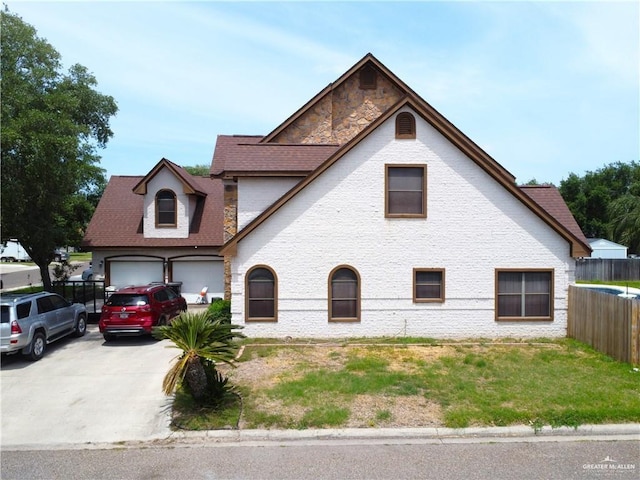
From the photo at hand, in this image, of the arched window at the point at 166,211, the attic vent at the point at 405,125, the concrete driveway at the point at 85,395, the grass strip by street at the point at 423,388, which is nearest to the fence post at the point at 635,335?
the grass strip by street at the point at 423,388

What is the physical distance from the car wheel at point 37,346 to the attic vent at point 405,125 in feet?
40.5

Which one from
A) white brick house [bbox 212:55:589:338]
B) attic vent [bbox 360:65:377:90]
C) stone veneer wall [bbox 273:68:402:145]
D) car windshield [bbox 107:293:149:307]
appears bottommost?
car windshield [bbox 107:293:149:307]

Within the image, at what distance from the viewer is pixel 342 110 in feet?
60.6

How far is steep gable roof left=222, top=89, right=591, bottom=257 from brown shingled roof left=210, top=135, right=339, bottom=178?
2.11 metres

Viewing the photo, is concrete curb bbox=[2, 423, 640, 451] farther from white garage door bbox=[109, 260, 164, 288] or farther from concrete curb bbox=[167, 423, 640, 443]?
white garage door bbox=[109, 260, 164, 288]

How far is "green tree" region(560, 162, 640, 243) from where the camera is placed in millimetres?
64312

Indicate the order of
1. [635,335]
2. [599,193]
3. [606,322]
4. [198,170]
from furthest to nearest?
[198,170] < [599,193] < [606,322] < [635,335]

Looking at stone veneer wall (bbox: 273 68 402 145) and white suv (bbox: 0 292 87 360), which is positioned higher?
stone veneer wall (bbox: 273 68 402 145)

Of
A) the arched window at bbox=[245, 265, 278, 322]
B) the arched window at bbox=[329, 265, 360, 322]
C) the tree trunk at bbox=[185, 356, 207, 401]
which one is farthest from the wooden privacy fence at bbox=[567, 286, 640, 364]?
the tree trunk at bbox=[185, 356, 207, 401]

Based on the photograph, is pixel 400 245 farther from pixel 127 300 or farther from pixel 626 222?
pixel 626 222

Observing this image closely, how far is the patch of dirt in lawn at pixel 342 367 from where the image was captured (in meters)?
8.37

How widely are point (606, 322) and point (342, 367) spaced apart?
748cm

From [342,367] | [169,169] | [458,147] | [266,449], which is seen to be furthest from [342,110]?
[266,449]

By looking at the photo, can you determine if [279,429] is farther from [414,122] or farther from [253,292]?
[414,122]
